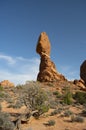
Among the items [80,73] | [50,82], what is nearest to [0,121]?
[50,82]

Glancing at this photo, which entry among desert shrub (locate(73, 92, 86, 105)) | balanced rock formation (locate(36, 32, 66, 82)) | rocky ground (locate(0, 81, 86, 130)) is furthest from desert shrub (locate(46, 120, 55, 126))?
balanced rock formation (locate(36, 32, 66, 82))

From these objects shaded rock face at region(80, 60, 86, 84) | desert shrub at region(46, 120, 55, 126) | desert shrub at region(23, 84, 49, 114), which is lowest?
desert shrub at region(46, 120, 55, 126)

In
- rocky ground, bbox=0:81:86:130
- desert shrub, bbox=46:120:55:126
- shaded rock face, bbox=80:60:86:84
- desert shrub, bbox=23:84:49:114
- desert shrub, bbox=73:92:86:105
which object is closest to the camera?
rocky ground, bbox=0:81:86:130

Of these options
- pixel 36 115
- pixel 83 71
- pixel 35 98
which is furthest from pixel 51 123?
pixel 83 71

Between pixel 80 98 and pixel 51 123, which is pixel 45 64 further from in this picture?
pixel 51 123

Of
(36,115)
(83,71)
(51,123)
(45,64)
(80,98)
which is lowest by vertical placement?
(51,123)

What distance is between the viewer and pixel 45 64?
46.2m

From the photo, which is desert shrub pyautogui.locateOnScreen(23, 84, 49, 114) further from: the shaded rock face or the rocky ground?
the shaded rock face

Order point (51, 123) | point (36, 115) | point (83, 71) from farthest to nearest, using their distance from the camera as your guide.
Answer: point (83, 71)
point (36, 115)
point (51, 123)

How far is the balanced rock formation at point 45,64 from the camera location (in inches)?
1791

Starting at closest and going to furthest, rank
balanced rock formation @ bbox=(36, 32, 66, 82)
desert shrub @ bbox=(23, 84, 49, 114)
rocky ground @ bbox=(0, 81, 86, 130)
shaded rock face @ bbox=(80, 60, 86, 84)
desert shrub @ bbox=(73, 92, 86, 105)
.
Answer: rocky ground @ bbox=(0, 81, 86, 130), desert shrub @ bbox=(23, 84, 49, 114), desert shrub @ bbox=(73, 92, 86, 105), balanced rock formation @ bbox=(36, 32, 66, 82), shaded rock face @ bbox=(80, 60, 86, 84)

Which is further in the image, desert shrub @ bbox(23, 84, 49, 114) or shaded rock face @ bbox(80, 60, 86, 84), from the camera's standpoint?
shaded rock face @ bbox(80, 60, 86, 84)

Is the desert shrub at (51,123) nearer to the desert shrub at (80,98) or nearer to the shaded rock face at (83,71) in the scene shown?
the desert shrub at (80,98)

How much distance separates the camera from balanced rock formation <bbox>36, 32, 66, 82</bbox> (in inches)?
1791
